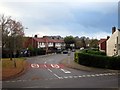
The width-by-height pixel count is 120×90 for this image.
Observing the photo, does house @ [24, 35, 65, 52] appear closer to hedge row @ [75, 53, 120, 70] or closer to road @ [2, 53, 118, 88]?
hedge row @ [75, 53, 120, 70]

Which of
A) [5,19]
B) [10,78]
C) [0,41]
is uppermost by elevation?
[5,19]

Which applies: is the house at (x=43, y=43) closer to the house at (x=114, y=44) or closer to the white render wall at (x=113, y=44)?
the white render wall at (x=113, y=44)

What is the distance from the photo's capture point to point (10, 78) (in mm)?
34469

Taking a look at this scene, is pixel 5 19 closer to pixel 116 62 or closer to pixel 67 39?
pixel 116 62

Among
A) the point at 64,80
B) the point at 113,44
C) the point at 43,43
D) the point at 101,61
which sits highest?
the point at 43,43

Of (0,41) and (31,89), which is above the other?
(0,41)

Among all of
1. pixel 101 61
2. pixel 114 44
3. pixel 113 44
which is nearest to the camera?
pixel 101 61

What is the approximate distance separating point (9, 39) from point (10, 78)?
22106 millimetres

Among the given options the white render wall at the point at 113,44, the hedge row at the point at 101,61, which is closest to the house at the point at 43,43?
the white render wall at the point at 113,44

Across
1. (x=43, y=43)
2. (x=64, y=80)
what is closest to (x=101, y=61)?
(x=64, y=80)

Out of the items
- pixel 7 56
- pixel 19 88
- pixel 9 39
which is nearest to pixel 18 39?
pixel 9 39

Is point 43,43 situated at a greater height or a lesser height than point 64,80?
greater

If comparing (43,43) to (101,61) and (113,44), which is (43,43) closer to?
(113,44)

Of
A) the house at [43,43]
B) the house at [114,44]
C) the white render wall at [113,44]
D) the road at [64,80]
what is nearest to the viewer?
the road at [64,80]
